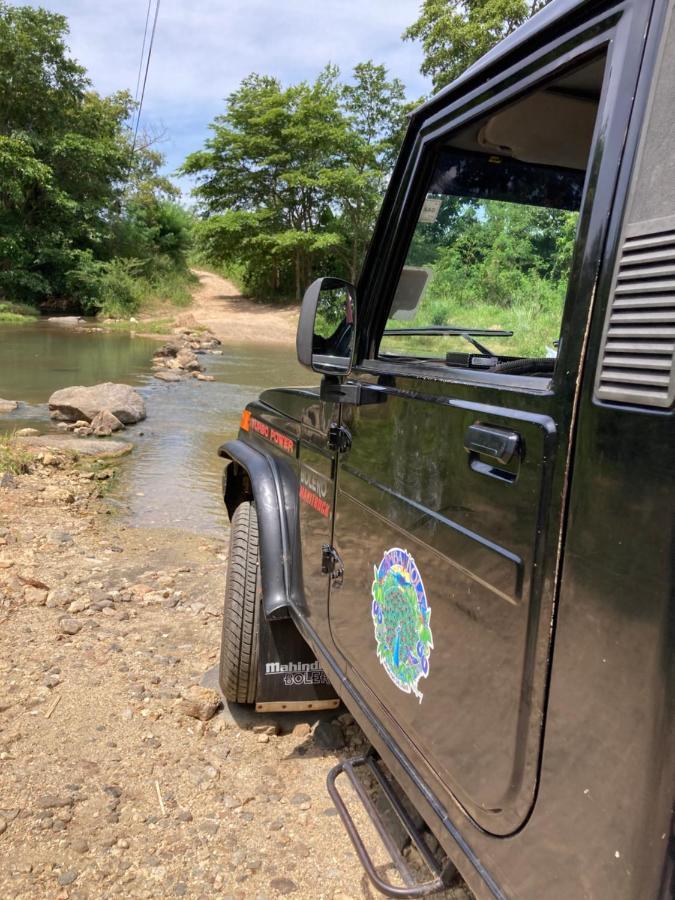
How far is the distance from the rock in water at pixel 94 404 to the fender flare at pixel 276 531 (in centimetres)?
804

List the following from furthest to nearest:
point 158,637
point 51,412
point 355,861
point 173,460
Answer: point 51,412 → point 173,460 → point 158,637 → point 355,861

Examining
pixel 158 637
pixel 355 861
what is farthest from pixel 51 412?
pixel 355 861

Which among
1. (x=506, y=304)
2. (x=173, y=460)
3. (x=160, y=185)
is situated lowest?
(x=173, y=460)

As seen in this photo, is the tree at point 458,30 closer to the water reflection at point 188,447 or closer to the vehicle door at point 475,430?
the water reflection at point 188,447

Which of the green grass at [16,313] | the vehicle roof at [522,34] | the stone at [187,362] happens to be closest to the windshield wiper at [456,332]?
the vehicle roof at [522,34]

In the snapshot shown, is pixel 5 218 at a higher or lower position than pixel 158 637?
higher

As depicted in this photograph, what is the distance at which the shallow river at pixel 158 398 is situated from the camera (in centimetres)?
700

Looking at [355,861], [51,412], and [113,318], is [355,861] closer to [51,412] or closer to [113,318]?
[51,412]

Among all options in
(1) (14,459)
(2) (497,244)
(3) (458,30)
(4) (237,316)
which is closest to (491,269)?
(2) (497,244)

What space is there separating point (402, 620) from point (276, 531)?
1017mm

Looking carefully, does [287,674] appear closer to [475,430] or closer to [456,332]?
[456,332]

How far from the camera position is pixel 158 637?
383 centimetres

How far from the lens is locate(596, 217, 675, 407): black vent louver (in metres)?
1.05

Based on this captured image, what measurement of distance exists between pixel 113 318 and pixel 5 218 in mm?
6880
